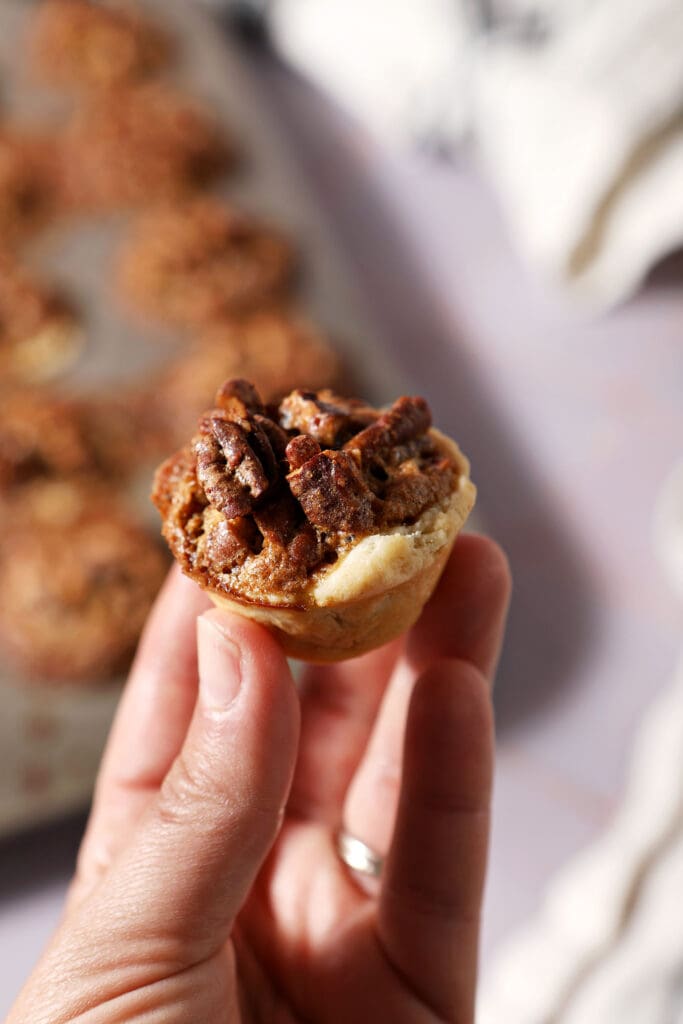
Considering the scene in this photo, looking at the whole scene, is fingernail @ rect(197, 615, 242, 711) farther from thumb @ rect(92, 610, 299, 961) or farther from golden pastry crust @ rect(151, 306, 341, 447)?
golden pastry crust @ rect(151, 306, 341, 447)

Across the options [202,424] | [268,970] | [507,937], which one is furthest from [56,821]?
[202,424]

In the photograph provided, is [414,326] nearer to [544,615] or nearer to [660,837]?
[544,615]

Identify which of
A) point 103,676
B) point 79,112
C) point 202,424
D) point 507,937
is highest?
point 79,112

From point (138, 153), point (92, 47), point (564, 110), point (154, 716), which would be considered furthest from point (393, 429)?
point (92, 47)

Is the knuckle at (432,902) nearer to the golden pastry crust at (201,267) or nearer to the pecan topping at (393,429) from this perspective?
the pecan topping at (393,429)

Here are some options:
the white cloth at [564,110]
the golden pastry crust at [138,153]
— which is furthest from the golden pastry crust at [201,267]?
the white cloth at [564,110]

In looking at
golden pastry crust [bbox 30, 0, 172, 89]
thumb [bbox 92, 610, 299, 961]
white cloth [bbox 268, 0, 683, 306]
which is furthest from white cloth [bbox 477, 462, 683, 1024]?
golden pastry crust [bbox 30, 0, 172, 89]
